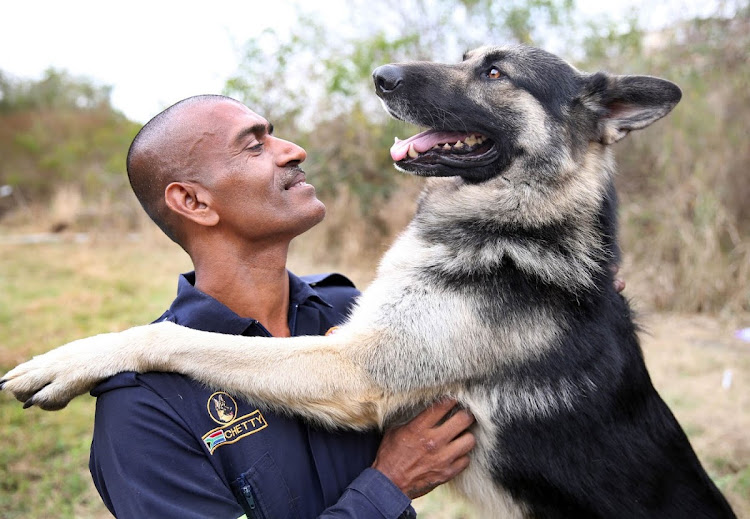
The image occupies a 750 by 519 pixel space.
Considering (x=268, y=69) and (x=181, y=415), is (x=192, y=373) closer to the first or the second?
(x=181, y=415)

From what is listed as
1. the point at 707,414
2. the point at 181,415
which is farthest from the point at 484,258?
the point at 707,414

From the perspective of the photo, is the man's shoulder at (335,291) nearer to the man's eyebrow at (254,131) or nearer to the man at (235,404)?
the man at (235,404)

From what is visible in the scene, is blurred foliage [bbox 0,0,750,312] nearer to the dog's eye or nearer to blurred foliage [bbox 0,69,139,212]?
the dog's eye

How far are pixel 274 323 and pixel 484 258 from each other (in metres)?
0.97

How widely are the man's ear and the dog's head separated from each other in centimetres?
92

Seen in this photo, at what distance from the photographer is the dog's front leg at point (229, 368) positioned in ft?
7.02

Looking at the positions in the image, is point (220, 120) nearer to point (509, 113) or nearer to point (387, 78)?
point (387, 78)

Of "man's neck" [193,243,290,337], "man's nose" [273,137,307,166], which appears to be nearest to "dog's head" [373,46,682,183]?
"man's nose" [273,137,307,166]

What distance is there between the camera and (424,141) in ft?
9.72

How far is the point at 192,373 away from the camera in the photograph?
216 centimetres

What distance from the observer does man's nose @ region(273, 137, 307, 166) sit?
254 cm

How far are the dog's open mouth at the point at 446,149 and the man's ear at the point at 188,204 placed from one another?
873 mm

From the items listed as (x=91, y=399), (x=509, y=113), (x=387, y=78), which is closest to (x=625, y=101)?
(x=509, y=113)

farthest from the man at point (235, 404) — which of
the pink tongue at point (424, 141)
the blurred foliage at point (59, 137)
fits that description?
the blurred foliage at point (59, 137)
